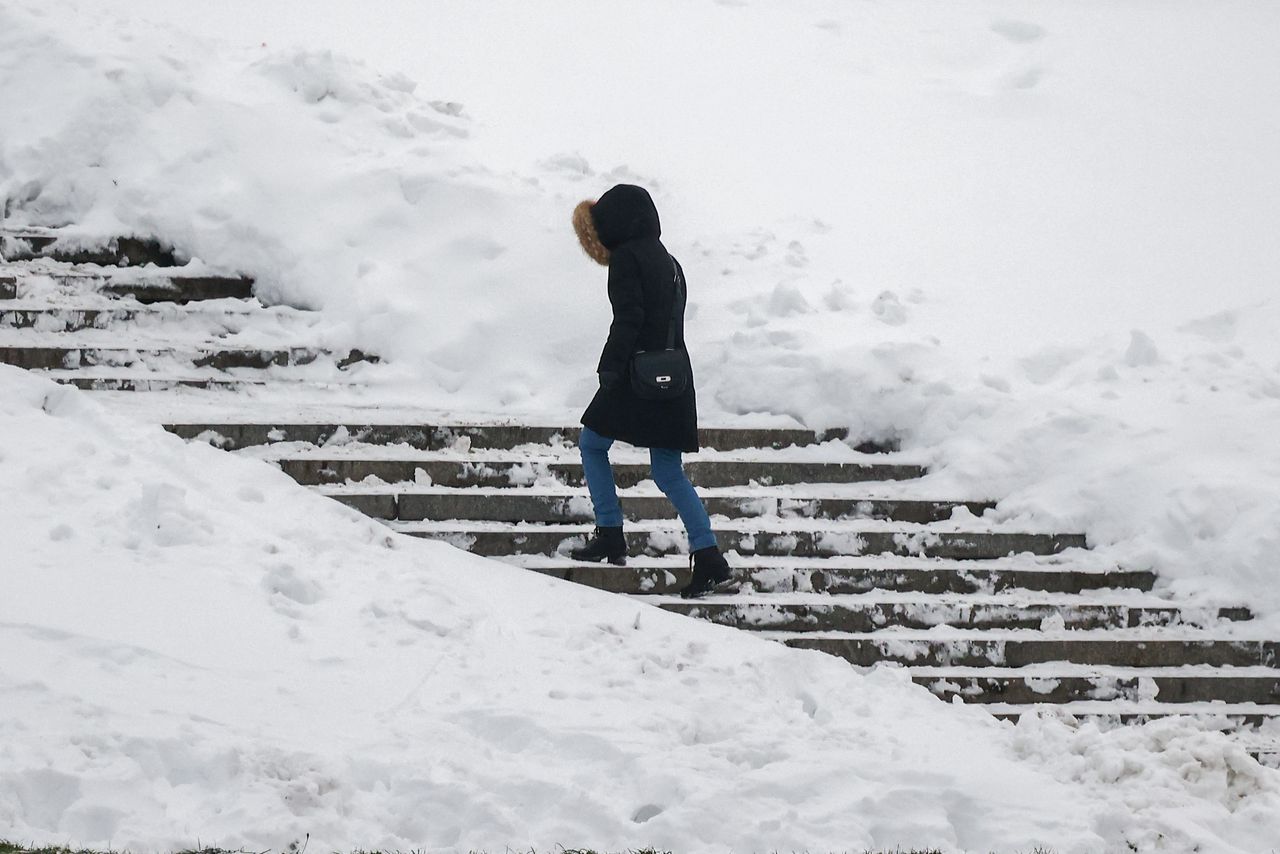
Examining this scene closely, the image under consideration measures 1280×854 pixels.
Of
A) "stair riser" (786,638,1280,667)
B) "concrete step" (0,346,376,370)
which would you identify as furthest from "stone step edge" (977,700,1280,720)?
"concrete step" (0,346,376,370)

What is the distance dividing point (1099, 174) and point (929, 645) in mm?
7242

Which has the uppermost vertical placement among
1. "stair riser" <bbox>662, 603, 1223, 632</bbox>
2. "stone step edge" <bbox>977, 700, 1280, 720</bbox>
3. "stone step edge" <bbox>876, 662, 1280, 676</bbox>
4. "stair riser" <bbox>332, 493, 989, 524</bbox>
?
"stair riser" <bbox>332, 493, 989, 524</bbox>

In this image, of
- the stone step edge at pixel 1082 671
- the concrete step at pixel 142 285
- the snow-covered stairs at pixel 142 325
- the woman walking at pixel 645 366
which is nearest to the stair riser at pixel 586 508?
the woman walking at pixel 645 366

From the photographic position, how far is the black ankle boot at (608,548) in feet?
18.7

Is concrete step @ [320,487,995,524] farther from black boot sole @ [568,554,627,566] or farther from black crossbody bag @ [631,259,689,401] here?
black crossbody bag @ [631,259,689,401]

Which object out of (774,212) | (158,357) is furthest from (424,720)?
(774,212)

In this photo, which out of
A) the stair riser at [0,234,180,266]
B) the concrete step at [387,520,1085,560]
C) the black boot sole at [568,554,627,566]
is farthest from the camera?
the stair riser at [0,234,180,266]

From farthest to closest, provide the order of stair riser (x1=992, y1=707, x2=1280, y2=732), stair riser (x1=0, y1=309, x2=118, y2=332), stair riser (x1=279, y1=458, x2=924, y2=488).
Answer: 1. stair riser (x1=0, y1=309, x2=118, y2=332)
2. stair riser (x1=279, y1=458, x2=924, y2=488)
3. stair riser (x1=992, y1=707, x2=1280, y2=732)

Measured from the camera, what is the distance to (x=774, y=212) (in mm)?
9898

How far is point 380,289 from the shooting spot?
791cm

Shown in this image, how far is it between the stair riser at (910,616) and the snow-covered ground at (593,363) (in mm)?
325

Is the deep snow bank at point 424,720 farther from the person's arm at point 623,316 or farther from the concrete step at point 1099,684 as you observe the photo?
the person's arm at point 623,316

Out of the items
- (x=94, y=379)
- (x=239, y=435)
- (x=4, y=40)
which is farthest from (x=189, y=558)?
(x=4, y=40)

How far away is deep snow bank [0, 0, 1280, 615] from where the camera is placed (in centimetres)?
685
